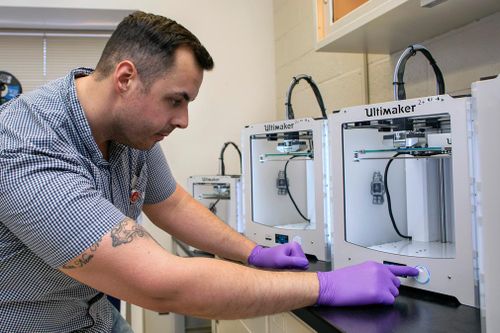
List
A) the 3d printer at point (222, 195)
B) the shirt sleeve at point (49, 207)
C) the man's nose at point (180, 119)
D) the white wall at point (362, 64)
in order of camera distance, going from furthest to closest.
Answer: the 3d printer at point (222, 195)
the white wall at point (362, 64)
the man's nose at point (180, 119)
the shirt sleeve at point (49, 207)

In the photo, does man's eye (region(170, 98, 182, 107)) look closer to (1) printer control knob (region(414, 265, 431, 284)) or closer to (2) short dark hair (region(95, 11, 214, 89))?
(2) short dark hair (region(95, 11, 214, 89))

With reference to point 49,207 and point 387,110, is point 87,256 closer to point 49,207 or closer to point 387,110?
point 49,207

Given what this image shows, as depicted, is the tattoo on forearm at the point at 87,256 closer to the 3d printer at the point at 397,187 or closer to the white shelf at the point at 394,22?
the 3d printer at the point at 397,187

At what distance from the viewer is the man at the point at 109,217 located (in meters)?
0.78

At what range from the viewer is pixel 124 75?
3.25ft

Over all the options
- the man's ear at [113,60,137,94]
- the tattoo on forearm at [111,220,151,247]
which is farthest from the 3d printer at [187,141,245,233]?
the tattoo on forearm at [111,220,151,247]

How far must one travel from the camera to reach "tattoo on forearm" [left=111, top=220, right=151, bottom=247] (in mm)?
787

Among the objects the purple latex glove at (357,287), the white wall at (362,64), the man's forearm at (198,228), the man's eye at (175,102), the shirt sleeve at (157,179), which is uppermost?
the white wall at (362,64)

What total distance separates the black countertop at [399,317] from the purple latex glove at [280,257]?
24 centimetres

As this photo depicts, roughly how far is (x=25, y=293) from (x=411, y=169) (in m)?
0.98

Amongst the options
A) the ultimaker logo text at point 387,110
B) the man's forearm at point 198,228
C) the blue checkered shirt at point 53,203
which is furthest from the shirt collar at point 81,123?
the ultimaker logo text at point 387,110

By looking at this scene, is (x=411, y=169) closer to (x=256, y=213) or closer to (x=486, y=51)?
(x=486, y=51)

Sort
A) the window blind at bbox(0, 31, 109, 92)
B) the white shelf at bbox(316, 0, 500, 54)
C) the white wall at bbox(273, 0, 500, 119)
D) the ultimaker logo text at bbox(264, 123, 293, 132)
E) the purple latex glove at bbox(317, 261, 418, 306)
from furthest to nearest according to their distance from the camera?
the window blind at bbox(0, 31, 109, 92) → the ultimaker logo text at bbox(264, 123, 293, 132) → the white wall at bbox(273, 0, 500, 119) → the white shelf at bbox(316, 0, 500, 54) → the purple latex glove at bbox(317, 261, 418, 306)

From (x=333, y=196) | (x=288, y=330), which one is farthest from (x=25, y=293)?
(x=333, y=196)
